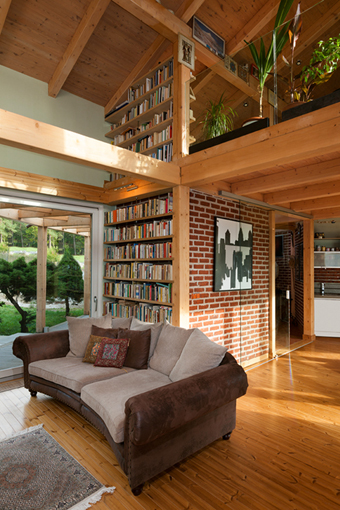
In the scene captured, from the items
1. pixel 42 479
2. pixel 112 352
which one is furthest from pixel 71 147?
pixel 42 479

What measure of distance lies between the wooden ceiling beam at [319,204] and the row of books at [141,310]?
3035 mm

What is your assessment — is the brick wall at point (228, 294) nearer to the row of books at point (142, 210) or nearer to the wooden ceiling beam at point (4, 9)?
the row of books at point (142, 210)

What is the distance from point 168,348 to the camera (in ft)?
9.84

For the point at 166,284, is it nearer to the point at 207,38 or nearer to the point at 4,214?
the point at 4,214

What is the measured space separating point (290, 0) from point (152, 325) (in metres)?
3.47

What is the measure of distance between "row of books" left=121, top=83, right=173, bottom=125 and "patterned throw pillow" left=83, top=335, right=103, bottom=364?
3183 millimetres

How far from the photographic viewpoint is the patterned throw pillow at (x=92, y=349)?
3.24 metres

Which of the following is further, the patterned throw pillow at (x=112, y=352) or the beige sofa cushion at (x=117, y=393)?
the patterned throw pillow at (x=112, y=352)

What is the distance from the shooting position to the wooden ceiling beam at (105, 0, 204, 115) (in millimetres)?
4016

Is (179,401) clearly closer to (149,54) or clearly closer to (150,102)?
(150,102)

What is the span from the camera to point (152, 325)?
3348mm

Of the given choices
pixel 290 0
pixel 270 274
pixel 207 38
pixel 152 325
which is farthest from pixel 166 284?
pixel 207 38

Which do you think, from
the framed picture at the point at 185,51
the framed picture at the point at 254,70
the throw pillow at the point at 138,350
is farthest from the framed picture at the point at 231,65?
the throw pillow at the point at 138,350

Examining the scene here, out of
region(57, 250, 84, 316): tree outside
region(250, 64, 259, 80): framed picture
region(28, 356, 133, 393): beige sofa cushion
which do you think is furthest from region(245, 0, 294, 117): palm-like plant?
region(57, 250, 84, 316): tree outside
